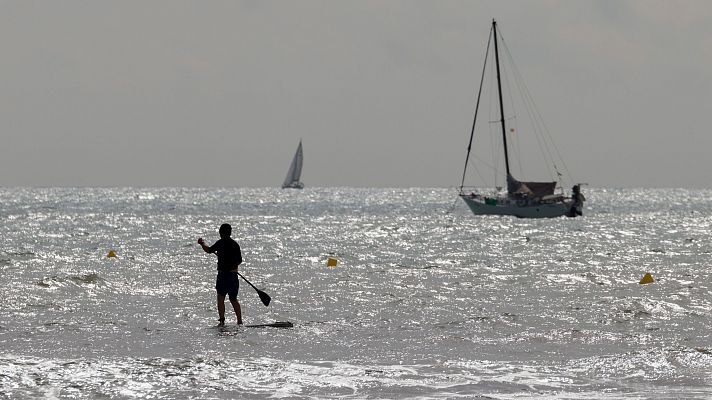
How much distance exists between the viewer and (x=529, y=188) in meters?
87.6

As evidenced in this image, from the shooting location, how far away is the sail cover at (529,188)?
3344 inches

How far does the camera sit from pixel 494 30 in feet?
256

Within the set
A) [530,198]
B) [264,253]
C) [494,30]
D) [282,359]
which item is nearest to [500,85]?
[494,30]

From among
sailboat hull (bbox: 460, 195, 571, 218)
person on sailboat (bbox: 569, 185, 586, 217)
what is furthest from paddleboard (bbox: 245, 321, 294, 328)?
person on sailboat (bbox: 569, 185, 586, 217)

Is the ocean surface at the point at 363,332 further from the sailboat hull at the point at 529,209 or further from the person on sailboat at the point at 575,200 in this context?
the person on sailboat at the point at 575,200

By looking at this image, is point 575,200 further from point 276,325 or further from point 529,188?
point 276,325

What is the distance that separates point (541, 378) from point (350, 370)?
2.28 metres

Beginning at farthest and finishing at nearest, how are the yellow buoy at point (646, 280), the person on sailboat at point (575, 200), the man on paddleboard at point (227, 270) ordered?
the person on sailboat at point (575, 200)
the yellow buoy at point (646, 280)
the man on paddleboard at point (227, 270)

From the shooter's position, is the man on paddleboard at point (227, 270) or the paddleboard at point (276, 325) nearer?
the paddleboard at point (276, 325)

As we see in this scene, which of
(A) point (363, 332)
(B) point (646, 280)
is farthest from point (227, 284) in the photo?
(B) point (646, 280)

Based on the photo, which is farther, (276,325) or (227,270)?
(227,270)

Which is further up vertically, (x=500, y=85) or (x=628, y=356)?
(x=500, y=85)

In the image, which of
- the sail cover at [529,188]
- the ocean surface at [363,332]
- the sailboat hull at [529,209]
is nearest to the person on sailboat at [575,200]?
the sailboat hull at [529,209]

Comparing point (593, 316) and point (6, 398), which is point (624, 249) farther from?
point (6, 398)
